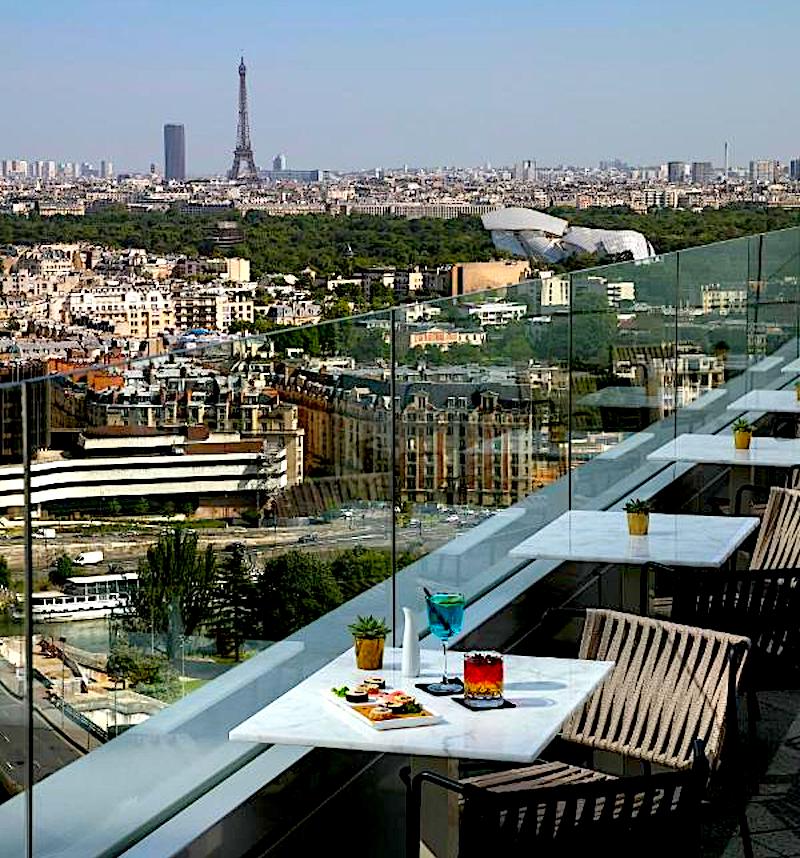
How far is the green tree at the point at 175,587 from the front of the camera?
10.3ft

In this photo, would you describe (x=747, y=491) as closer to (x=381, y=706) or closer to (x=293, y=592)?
(x=293, y=592)

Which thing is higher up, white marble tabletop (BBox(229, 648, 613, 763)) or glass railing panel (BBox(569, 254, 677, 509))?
glass railing panel (BBox(569, 254, 677, 509))

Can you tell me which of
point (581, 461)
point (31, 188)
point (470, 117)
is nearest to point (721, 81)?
point (470, 117)

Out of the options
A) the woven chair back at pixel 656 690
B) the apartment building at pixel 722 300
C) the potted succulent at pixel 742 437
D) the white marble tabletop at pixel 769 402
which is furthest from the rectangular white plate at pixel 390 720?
the white marble tabletop at pixel 769 402

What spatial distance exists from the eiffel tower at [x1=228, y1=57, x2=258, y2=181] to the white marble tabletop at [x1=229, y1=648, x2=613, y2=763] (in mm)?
67547

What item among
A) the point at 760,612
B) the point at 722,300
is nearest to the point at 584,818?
the point at 760,612

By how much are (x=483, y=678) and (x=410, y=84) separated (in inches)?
3284

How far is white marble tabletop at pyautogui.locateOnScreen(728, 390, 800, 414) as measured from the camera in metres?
8.33

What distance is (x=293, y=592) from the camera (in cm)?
379

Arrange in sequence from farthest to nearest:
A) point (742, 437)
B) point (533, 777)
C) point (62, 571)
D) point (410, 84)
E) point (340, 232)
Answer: point (410, 84) < point (340, 232) < point (742, 437) < point (533, 777) < point (62, 571)

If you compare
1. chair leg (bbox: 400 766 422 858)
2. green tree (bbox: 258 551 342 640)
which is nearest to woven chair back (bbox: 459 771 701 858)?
chair leg (bbox: 400 766 422 858)

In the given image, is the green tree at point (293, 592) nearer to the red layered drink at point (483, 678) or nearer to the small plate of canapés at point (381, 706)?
the small plate of canapés at point (381, 706)

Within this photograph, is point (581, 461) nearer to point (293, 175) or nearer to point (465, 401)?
point (465, 401)

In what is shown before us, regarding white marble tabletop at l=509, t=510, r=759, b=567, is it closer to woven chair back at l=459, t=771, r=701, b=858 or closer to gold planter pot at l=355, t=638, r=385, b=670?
gold planter pot at l=355, t=638, r=385, b=670
